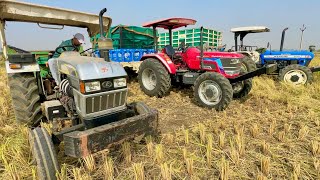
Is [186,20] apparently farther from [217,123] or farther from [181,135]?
[181,135]

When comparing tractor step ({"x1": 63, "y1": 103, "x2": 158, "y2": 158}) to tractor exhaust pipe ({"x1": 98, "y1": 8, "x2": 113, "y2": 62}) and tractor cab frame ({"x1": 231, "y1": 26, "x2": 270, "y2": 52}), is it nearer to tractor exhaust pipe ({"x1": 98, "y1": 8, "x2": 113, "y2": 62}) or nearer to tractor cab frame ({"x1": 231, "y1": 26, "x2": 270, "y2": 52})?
tractor exhaust pipe ({"x1": 98, "y1": 8, "x2": 113, "y2": 62})

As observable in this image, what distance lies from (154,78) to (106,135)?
154 inches

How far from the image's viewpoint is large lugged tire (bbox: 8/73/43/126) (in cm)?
314

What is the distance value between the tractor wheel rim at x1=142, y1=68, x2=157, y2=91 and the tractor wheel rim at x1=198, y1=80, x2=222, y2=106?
5.07 ft

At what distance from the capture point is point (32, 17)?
3.43 metres

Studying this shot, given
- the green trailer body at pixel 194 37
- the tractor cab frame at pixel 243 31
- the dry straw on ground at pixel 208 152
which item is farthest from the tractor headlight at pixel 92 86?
the green trailer body at pixel 194 37

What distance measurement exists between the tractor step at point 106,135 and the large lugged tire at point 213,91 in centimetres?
221

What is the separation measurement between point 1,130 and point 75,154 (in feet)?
7.33

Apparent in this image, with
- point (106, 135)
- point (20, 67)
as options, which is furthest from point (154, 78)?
point (106, 135)

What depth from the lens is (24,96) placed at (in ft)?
10.3

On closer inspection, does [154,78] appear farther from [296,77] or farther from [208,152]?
[296,77]

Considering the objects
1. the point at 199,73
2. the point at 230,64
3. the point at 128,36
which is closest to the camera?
the point at 230,64

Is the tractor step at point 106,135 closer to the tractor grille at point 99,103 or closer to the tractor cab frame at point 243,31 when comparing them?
the tractor grille at point 99,103

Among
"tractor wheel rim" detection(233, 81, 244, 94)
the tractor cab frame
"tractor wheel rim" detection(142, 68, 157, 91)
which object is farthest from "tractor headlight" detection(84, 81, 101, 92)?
the tractor cab frame
